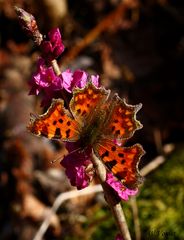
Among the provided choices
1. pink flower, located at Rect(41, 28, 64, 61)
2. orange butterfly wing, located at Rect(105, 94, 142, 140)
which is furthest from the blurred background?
pink flower, located at Rect(41, 28, 64, 61)

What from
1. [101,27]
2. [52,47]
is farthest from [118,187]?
[101,27]

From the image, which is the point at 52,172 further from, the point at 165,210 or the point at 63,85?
the point at 63,85

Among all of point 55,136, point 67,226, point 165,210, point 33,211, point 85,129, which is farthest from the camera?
point 33,211

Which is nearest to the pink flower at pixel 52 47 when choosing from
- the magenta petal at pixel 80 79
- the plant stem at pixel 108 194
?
the magenta petal at pixel 80 79

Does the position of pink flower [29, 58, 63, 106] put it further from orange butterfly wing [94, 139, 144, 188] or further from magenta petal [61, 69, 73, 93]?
orange butterfly wing [94, 139, 144, 188]

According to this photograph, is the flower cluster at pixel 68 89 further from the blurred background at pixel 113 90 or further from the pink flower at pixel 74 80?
the blurred background at pixel 113 90

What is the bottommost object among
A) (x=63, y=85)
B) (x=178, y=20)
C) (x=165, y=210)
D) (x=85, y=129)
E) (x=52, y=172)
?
(x=165, y=210)

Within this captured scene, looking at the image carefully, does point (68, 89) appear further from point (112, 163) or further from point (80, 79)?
point (112, 163)

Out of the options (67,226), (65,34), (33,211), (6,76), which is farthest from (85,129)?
(65,34)
